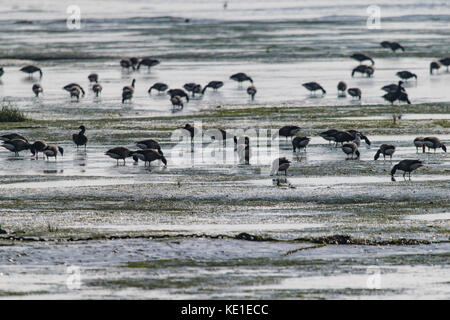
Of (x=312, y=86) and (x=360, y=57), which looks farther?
(x=360, y=57)

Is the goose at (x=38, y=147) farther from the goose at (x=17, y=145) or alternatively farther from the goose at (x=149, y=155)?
the goose at (x=149, y=155)

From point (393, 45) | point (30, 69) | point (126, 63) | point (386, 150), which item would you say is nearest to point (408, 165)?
point (386, 150)

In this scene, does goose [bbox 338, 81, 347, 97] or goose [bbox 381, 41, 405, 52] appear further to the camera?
goose [bbox 381, 41, 405, 52]

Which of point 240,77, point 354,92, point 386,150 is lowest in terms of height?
point 386,150

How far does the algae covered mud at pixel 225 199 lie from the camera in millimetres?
14023

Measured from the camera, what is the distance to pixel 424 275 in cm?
1409

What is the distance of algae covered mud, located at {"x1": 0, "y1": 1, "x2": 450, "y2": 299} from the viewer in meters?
14.0

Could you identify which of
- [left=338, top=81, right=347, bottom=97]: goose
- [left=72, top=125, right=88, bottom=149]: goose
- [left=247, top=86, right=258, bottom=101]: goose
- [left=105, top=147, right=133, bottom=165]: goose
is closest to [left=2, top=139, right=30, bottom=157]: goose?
[left=72, top=125, right=88, bottom=149]: goose

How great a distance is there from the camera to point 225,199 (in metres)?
20.3

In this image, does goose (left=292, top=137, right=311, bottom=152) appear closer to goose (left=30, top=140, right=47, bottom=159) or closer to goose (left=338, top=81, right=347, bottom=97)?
goose (left=30, top=140, right=47, bottom=159)

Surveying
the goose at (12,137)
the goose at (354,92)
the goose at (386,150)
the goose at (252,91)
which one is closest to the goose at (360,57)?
the goose at (354,92)

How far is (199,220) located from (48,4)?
10730 centimetres

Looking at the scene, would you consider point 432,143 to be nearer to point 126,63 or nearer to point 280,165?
point 280,165

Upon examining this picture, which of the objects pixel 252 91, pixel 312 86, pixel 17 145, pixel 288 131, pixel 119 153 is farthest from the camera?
pixel 312 86
